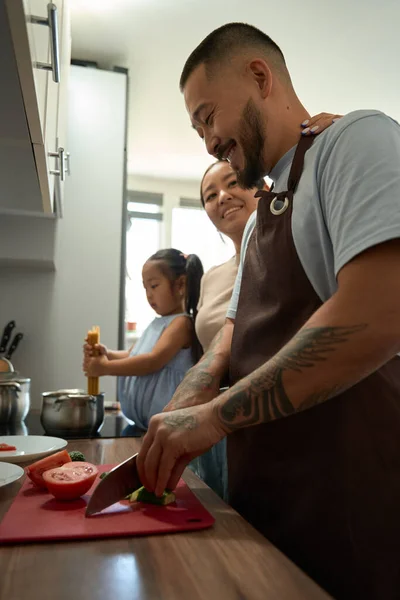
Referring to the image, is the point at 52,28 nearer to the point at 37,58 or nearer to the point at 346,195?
the point at 37,58

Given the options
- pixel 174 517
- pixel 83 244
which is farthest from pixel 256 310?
pixel 83 244

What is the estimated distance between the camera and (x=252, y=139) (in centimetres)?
80

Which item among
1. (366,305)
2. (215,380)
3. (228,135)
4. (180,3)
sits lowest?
(215,380)

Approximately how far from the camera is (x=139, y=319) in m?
3.88

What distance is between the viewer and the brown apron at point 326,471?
61cm

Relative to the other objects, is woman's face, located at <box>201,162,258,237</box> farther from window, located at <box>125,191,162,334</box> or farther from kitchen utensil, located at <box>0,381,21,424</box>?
window, located at <box>125,191,162,334</box>

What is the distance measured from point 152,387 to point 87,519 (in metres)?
0.83

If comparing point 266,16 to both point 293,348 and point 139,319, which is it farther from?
point 139,319

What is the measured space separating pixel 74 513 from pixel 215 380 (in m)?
0.32

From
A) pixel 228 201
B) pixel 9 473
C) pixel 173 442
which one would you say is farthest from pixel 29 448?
pixel 228 201

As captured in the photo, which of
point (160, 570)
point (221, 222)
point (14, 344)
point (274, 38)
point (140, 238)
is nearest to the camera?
point (160, 570)

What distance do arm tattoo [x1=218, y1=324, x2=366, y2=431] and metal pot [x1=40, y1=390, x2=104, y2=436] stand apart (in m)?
0.67

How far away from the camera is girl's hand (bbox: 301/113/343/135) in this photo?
749mm

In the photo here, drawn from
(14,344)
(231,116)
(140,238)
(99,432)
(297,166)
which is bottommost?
(99,432)
